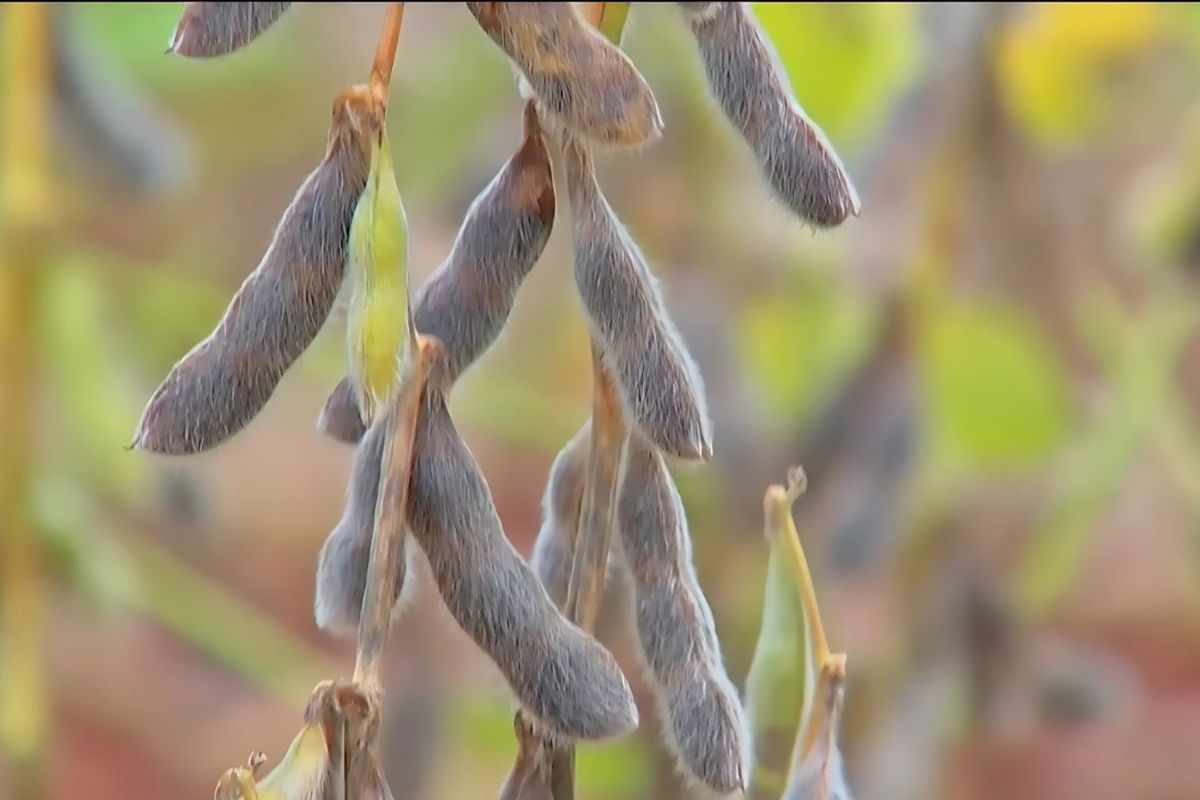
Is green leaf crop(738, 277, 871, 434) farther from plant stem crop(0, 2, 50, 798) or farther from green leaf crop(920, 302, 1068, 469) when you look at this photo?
plant stem crop(0, 2, 50, 798)

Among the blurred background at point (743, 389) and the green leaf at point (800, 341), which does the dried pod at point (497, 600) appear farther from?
the green leaf at point (800, 341)

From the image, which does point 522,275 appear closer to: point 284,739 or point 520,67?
point 520,67

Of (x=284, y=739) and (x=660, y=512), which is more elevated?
(x=660, y=512)

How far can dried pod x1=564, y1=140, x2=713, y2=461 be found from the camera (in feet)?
1.24

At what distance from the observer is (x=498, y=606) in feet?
1.20

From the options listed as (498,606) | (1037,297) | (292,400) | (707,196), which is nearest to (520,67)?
(498,606)

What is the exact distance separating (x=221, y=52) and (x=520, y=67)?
7 centimetres

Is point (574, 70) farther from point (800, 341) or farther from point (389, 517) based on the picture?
point (800, 341)

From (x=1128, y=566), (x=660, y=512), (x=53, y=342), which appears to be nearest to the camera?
(x=660, y=512)

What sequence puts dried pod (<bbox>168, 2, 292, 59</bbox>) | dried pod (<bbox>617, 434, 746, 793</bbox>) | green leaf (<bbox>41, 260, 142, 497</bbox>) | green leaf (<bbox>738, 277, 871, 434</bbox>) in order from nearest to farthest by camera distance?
dried pod (<bbox>168, 2, 292, 59</bbox>)
dried pod (<bbox>617, 434, 746, 793</bbox>)
green leaf (<bbox>41, 260, 142, 497</bbox>)
green leaf (<bbox>738, 277, 871, 434</bbox>)

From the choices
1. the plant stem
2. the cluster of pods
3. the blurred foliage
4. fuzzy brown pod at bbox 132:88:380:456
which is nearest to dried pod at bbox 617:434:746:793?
the cluster of pods

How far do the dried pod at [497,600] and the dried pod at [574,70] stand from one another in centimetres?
8

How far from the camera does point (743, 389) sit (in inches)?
52.1

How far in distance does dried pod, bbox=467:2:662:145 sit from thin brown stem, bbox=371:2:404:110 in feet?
0.07
